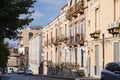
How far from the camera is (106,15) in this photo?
4259 cm

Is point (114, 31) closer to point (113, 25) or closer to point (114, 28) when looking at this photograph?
point (114, 28)

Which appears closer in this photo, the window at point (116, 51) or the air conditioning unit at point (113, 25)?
the air conditioning unit at point (113, 25)

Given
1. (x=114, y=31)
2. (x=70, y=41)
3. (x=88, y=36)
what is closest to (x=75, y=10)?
(x=70, y=41)

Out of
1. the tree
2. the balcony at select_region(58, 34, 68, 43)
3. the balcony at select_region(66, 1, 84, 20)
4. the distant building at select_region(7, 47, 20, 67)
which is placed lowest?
the distant building at select_region(7, 47, 20, 67)

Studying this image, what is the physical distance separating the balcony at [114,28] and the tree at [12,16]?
2065 cm

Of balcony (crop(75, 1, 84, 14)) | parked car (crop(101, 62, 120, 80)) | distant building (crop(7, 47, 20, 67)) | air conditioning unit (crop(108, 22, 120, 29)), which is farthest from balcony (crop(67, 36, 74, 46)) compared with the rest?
distant building (crop(7, 47, 20, 67))

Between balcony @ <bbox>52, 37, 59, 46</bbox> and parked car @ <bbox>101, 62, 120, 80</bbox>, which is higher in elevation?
balcony @ <bbox>52, 37, 59, 46</bbox>

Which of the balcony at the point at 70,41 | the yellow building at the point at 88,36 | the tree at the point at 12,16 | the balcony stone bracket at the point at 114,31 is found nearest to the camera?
the tree at the point at 12,16

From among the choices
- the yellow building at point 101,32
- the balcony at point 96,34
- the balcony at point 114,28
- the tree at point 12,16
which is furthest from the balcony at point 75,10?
the tree at point 12,16

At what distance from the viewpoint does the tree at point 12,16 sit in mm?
16125

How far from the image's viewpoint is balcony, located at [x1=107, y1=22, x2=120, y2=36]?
125 feet

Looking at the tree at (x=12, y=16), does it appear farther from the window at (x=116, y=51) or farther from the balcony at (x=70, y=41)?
the balcony at (x=70, y=41)

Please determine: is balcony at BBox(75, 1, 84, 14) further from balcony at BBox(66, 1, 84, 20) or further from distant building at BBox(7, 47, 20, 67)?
distant building at BBox(7, 47, 20, 67)

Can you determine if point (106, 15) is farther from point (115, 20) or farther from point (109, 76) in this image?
point (109, 76)
